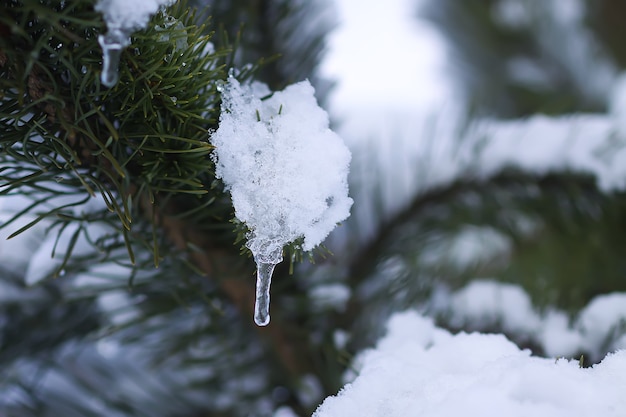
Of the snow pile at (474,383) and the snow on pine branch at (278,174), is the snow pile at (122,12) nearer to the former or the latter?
the snow on pine branch at (278,174)

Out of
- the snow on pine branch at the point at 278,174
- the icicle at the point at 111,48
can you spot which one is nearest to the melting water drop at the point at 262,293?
the snow on pine branch at the point at 278,174

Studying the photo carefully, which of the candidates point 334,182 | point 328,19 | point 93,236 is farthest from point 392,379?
point 328,19

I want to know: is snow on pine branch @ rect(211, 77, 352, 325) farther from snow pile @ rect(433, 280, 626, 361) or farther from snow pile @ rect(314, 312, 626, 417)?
snow pile @ rect(433, 280, 626, 361)

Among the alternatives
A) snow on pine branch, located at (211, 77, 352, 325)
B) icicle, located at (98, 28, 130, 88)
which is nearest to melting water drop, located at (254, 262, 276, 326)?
snow on pine branch, located at (211, 77, 352, 325)

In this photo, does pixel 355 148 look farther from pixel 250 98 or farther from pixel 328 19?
pixel 250 98

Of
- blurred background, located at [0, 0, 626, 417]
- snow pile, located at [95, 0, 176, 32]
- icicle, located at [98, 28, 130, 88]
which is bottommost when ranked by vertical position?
blurred background, located at [0, 0, 626, 417]

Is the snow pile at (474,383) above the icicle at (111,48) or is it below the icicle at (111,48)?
below
